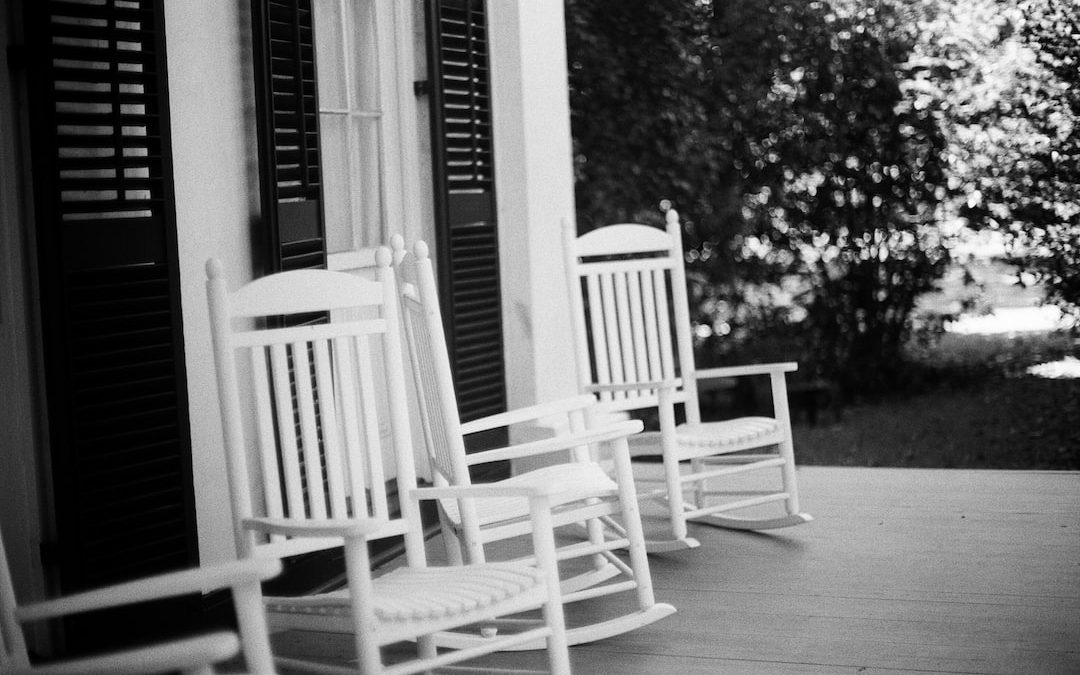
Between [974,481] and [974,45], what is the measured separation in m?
2.45

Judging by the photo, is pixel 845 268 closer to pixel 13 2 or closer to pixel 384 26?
pixel 384 26

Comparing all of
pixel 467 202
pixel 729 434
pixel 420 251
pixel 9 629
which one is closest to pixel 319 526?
pixel 9 629

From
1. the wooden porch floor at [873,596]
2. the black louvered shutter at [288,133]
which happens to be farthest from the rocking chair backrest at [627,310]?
the black louvered shutter at [288,133]

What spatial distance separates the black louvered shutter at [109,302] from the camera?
2.91m

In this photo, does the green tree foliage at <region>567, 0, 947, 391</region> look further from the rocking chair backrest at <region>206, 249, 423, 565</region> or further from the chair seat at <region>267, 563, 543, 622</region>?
the chair seat at <region>267, 563, 543, 622</region>

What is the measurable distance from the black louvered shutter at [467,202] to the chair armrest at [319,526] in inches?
87.0

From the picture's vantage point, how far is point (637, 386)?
169 inches

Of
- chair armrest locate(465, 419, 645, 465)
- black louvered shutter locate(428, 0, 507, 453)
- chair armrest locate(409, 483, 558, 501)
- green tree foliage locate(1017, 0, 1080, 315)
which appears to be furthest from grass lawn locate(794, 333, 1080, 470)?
chair armrest locate(409, 483, 558, 501)

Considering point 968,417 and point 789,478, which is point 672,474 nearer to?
point 789,478

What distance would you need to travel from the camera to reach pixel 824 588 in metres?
3.70

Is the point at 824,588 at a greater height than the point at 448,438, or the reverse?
the point at 448,438

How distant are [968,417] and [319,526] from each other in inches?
198

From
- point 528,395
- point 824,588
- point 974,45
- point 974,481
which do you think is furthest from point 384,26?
point 974,45

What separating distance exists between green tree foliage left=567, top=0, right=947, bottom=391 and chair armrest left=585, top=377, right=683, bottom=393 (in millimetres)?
2830
